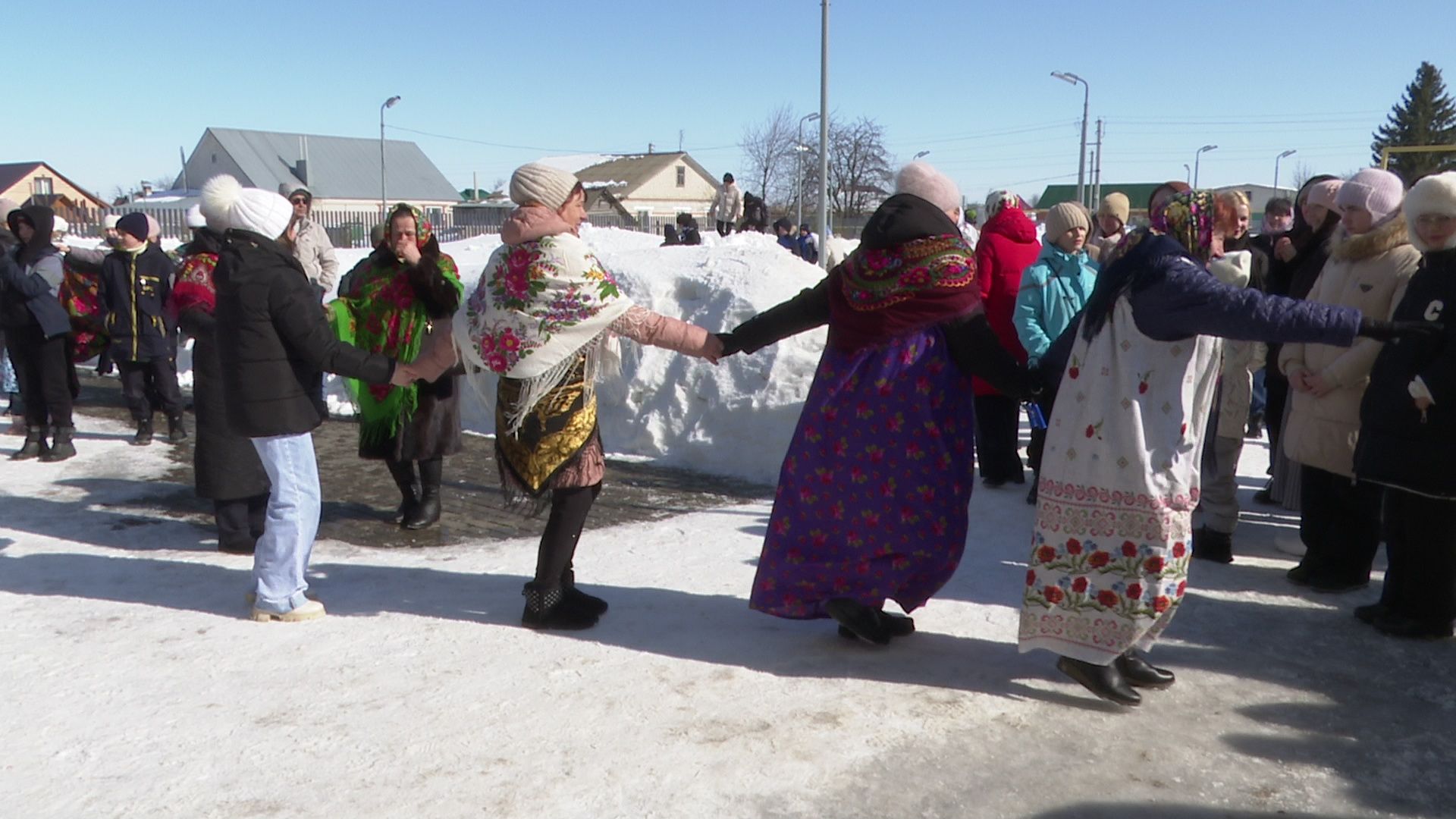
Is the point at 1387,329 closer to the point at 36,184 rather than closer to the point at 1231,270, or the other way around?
the point at 1231,270

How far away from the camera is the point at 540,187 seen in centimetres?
402

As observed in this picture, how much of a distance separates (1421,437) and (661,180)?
6312 cm

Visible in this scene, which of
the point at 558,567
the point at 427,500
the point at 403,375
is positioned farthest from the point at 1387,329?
the point at 427,500

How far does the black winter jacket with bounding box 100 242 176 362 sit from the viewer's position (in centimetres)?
821

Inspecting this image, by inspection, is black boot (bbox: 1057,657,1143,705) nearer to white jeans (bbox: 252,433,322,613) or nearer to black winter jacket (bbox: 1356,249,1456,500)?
black winter jacket (bbox: 1356,249,1456,500)

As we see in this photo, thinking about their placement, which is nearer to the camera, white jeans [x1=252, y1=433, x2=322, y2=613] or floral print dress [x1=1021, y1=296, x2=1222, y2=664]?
floral print dress [x1=1021, y1=296, x2=1222, y2=664]

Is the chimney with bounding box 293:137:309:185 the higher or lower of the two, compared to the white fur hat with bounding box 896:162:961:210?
higher

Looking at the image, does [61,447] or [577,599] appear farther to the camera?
[61,447]

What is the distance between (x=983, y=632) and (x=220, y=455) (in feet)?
12.4

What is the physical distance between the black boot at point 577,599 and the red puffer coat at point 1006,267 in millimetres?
2777

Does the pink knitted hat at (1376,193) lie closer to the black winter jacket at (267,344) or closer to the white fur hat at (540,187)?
the white fur hat at (540,187)

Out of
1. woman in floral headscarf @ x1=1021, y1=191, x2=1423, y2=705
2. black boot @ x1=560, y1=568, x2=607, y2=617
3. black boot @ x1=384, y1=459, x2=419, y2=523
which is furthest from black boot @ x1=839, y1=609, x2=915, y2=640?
black boot @ x1=384, y1=459, x2=419, y2=523

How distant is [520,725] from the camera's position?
11.5 ft

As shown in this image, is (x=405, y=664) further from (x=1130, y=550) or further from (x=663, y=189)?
(x=663, y=189)
